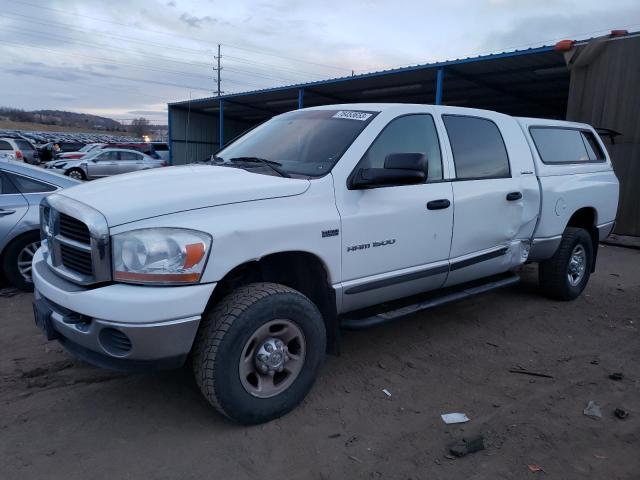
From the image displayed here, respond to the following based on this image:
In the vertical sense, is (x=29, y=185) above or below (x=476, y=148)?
below

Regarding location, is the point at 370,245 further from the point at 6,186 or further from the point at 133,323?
the point at 6,186

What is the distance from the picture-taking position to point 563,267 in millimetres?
5605

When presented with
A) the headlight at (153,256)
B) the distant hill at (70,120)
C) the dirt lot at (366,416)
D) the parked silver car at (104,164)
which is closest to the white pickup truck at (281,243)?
the headlight at (153,256)

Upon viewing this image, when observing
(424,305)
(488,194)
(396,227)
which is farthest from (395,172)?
(488,194)

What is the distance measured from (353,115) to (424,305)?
1.57m

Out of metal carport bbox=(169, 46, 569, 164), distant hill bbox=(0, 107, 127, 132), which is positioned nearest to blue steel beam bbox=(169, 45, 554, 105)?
metal carport bbox=(169, 46, 569, 164)

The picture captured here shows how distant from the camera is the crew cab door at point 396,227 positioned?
3.46 meters

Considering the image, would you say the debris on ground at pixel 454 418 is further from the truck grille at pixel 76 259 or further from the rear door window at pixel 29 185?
the rear door window at pixel 29 185

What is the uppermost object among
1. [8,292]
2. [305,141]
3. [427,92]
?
[427,92]

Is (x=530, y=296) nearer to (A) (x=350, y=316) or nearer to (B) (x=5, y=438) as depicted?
(A) (x=350, y=316)

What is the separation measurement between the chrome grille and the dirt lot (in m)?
0.94

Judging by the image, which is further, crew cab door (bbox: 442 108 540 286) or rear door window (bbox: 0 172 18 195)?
rear door window (bbox: 0 172 18 195)

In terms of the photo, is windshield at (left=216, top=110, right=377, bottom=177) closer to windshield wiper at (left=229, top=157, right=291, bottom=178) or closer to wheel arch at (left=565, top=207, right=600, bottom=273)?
windshield wiper at (left=229, top=157, right=291, bottom=178)

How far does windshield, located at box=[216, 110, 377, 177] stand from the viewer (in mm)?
3590
